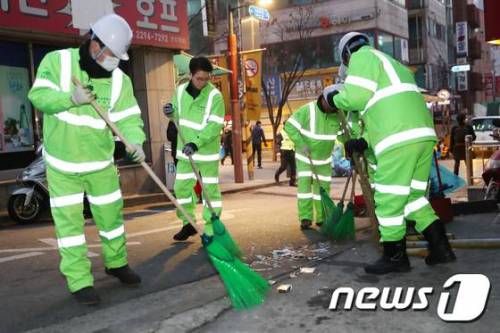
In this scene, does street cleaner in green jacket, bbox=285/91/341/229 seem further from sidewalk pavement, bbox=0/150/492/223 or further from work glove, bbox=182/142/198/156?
sidewalk pavement, bbox=0/150/492/223

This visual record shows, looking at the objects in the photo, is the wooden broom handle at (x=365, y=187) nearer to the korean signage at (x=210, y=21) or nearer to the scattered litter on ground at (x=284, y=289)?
the scattered litter on ground at (x=284, y=289)

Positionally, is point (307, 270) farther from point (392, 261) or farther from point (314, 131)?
point (314, 131)

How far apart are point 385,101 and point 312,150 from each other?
245cm

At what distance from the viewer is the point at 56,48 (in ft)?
37.8

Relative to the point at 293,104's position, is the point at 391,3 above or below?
above

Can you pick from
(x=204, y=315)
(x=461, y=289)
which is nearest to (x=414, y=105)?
(x=461, y=289)

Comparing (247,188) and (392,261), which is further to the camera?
(247,188)

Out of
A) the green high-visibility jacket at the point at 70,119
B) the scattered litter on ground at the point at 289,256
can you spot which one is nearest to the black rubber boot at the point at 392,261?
the scattered litter on ground at the point at 289,256

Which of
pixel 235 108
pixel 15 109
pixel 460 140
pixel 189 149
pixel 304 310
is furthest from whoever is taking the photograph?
pixel 235 108

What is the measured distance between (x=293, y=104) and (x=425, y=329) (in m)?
32.9

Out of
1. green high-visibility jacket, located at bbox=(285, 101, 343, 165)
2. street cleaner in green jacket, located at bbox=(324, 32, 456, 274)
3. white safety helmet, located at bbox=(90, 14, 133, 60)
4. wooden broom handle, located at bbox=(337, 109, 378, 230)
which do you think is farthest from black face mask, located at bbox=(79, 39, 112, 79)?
green high-visibility jacket, located at bbox=(285, 101, 343, 165)

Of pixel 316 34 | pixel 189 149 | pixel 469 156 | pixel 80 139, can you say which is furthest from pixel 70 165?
pixel 316 34

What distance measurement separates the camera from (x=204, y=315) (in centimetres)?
366

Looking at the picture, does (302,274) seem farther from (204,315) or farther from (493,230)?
(493,230)
